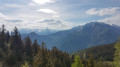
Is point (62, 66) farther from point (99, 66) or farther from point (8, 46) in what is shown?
point (8, 46)

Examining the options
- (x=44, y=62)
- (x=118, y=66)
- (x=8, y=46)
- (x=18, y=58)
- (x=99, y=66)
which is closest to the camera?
(x=44, y=62)

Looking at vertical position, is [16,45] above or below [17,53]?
above

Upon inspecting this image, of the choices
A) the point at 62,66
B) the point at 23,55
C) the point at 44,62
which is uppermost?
the point at 44,62

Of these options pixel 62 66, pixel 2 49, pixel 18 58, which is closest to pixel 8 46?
pixel 2 49

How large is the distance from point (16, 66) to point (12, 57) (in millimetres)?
4604

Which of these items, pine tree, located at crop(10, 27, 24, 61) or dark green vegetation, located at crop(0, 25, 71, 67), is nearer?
dark green vegetation, located at crop(0, 25, 71, 67)

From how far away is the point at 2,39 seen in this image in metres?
84.9

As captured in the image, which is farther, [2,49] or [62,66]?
[2,49]

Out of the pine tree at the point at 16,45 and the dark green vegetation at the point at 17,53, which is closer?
the dark green vegetation at the point at 17,53

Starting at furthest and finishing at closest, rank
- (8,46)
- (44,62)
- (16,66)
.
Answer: (8,46) → (16,66) → (44,62)

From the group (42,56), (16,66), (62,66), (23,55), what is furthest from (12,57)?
(42,56)

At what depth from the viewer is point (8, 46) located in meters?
83.2

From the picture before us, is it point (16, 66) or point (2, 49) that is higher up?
point (2, 49)

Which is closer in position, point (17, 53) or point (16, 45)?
point (17, 53)
